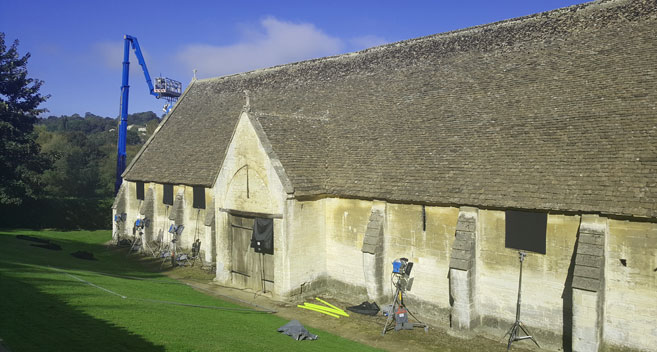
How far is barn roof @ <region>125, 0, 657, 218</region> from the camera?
15664 millimetres

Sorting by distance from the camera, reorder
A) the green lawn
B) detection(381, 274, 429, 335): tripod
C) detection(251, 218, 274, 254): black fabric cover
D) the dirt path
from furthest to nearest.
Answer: detection(251, 218, 274, 254): black fabric cover < detection(381, 274, 429, 335): tripod < the dirt path < the green lawn

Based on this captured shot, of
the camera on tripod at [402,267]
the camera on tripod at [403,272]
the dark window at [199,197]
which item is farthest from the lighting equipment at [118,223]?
the camera on tripod at [402,267]

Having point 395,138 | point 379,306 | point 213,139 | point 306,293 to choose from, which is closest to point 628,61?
point 395,138

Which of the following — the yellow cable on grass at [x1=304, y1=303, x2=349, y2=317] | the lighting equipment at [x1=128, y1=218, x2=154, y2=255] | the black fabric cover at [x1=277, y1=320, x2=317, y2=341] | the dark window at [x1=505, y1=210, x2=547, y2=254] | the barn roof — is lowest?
the yellow cable on grass at [x1=304, y1=303, x2=349, y2=317]

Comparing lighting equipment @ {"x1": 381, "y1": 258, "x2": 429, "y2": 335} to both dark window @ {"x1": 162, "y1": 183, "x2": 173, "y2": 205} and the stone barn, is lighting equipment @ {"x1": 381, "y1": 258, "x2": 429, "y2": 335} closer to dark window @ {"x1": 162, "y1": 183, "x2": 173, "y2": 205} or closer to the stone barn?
the stone barn

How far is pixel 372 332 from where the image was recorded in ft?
58.6

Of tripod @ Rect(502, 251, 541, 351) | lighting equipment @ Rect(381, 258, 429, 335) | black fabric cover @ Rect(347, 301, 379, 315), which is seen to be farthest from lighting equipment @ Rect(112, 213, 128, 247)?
tripod @ Rect(502, 251, 541, 351)

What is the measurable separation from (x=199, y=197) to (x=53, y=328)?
18368mm

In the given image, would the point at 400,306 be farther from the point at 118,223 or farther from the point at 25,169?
the point at 25,169

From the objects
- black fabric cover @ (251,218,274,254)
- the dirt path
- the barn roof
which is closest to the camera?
the barn roof

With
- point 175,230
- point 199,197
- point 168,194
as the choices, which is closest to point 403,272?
point 199,197

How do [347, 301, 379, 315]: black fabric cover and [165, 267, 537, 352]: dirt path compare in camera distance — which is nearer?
[165, 267, 537, 352]: dirt path

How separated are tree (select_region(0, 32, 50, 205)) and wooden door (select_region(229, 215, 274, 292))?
27281 millimetres

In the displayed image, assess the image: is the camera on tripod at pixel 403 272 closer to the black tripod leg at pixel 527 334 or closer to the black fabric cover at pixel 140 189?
the black tripod leg at pixel 527 334
